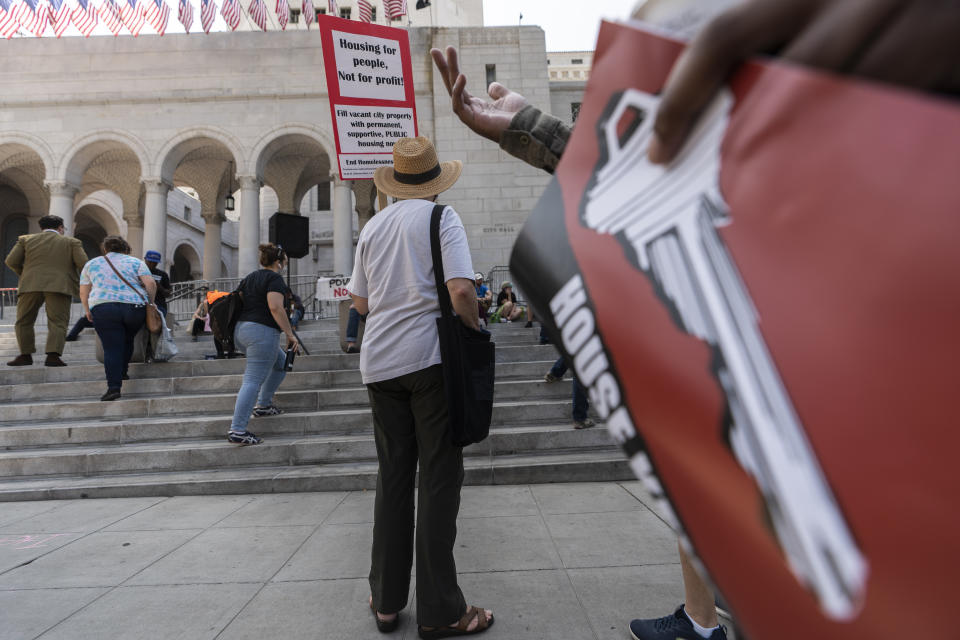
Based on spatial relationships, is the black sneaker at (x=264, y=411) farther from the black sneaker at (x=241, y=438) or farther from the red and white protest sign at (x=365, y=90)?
the red and white protest sign at (x=365, y=90)

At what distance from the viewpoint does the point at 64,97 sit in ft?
56.2

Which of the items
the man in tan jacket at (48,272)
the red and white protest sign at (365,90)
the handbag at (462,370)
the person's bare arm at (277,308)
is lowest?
the handbag at (462,370)

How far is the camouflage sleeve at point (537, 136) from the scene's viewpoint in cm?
163

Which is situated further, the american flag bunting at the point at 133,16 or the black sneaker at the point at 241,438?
the american flag bunting at the point at 133,16

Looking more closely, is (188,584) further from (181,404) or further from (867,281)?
(181,404)

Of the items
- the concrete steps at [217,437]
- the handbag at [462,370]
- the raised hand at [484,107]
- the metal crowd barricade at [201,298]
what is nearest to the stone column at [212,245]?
the metal crowd barricade at [201,298]

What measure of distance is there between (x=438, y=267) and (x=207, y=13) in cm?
2008

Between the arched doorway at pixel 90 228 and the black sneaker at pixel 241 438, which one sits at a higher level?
the arched doorway at pixel 90 228

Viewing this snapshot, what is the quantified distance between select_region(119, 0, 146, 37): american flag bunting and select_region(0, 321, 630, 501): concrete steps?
1507 cm

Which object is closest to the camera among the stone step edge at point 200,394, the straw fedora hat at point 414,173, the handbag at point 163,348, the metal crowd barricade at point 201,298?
the straw fedora hat at point 414,173

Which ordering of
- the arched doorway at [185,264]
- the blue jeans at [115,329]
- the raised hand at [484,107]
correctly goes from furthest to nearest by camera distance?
1. the arched doorway at [185,264]
2. the blue jeans at [115,329]
3. the raised hand at [484,107]

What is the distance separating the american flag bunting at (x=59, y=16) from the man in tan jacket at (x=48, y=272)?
1489 centimetres

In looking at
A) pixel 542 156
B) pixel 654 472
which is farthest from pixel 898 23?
pixel 542 156

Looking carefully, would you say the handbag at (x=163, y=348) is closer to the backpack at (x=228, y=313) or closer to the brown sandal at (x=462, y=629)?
the backpack at (x=228, y=313)
